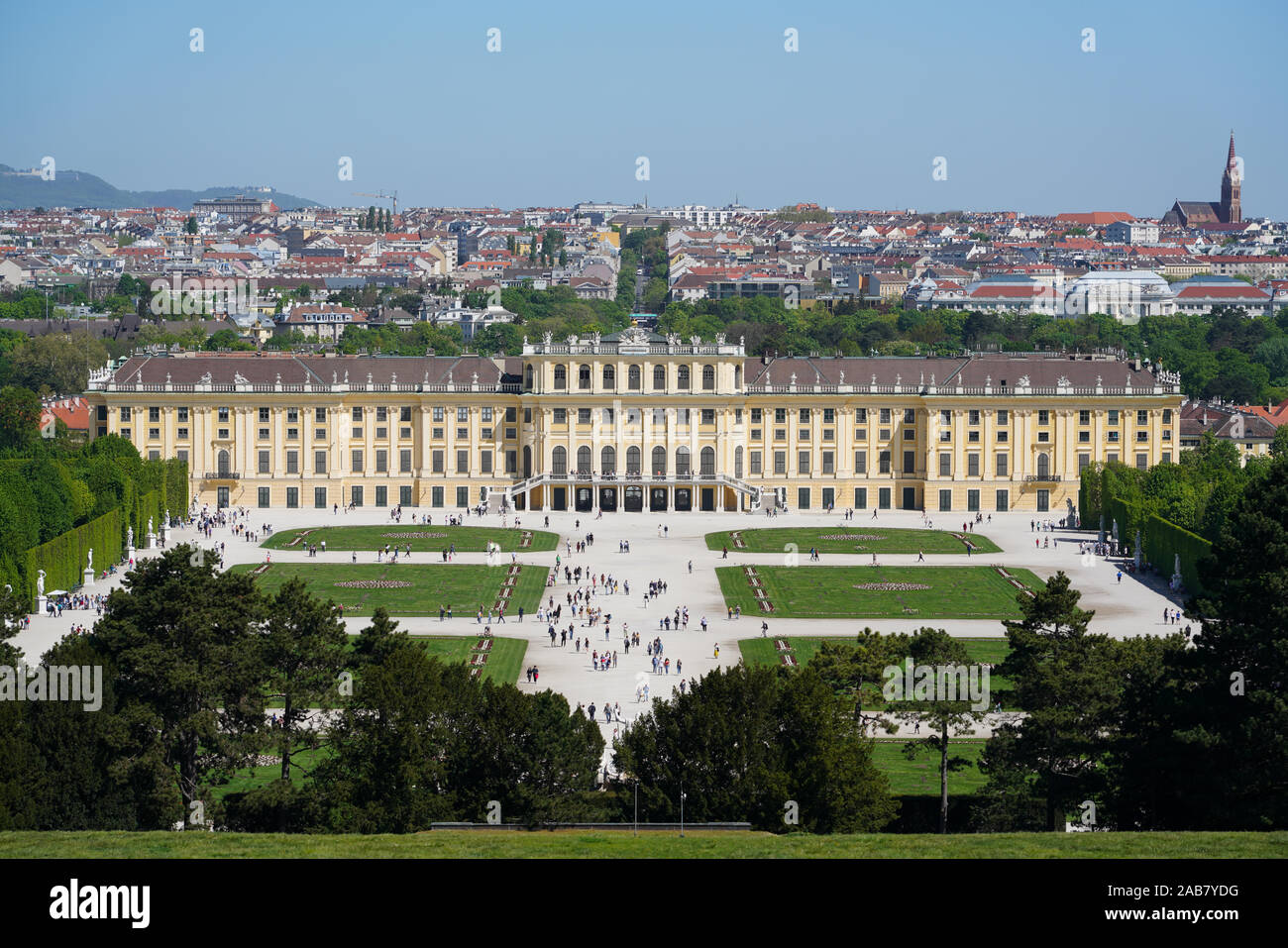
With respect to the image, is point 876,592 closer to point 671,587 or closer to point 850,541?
point 671,587

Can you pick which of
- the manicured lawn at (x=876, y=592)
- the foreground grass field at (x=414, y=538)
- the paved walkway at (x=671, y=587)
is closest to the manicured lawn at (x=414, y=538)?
the foreground grass field at (x=414, y=538)

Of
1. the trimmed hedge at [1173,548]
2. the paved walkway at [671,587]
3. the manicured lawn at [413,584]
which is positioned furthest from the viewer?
the trimmed hedge at [1173,548]

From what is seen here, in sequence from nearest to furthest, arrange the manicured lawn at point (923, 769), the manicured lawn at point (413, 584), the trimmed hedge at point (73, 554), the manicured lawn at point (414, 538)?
1. the manicured lawn at point (923, 769)
2. the trimmed hedge at point (73, 554)
3. the manicured lawn at point (413, 584)
4. the manicured lawn at point (414, 538)

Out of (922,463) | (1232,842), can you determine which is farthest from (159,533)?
Answer: (1232,842)

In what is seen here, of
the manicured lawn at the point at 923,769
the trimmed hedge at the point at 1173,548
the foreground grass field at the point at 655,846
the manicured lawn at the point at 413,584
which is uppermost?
the foreground grass field at the point at 655,846

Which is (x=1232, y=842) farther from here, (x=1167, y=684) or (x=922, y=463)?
(x=922, y=463)

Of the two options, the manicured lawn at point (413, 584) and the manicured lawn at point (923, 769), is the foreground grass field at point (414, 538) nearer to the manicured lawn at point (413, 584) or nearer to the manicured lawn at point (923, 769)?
the manicured lawn at point (413, 584)

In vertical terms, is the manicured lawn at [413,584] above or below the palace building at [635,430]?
below

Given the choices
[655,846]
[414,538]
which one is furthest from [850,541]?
[655,846]
